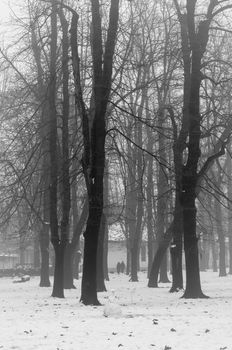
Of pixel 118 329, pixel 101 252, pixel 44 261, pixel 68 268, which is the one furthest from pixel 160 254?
pixel 118 329

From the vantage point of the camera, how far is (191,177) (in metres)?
18.4

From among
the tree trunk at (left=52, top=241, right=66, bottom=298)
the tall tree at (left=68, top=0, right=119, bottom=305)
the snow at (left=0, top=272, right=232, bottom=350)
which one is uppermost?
the tall tree at (left=68, top=0, right=119, bottom=305)

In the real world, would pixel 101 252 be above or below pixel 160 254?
above

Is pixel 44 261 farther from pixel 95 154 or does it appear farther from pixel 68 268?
pixel 95 154

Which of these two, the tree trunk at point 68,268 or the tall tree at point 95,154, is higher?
the tall tree at point 95,154

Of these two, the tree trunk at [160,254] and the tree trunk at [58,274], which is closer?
the tree trunk at [58,274]

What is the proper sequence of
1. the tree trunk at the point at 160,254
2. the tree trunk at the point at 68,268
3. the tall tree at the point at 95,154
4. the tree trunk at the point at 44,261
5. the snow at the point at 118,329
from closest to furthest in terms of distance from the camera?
the snow at the point at 118,329 < the tall tree at the point at 95,154 < the tree trunk at the point at 160,254 < the tree trunk at the point at 68,268 < the tree trunk at the point at 44,261

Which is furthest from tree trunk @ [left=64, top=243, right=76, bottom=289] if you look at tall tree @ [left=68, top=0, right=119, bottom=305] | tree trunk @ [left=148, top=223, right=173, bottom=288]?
tall tree @ [left=68, top=0, right=119, bottom=305]

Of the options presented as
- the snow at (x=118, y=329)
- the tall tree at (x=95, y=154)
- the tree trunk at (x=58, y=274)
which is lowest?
the snow at (x=118, y=329)

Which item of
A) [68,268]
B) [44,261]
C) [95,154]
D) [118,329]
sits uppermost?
[95,154]

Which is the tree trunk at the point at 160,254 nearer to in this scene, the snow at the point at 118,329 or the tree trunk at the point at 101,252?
the tree trunk at the point at 101,252

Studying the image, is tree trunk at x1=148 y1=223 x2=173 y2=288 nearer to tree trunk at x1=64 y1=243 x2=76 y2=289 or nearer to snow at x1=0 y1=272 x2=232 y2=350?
tree trunk at x1=64 y1=243 x2=76 y2=289

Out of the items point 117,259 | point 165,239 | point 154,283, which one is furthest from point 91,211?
point 117,259

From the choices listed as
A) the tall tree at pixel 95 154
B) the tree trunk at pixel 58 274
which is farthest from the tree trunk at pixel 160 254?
the tall tree at pixel 95 154
